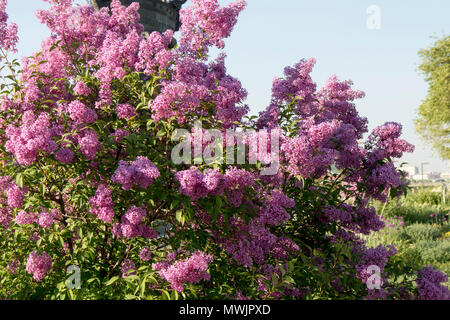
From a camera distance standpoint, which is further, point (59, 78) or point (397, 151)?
point (397, 151)

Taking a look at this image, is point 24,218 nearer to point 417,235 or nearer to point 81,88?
point 81,88

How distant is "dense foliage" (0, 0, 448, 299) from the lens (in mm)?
3381

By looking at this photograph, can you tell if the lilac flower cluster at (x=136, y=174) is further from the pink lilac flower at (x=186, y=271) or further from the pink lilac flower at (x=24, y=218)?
the pink lilac flower at (x=24, y=218)

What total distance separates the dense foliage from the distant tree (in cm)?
3129

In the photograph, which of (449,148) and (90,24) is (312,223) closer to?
(90,24)

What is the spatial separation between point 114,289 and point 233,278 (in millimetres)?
1010

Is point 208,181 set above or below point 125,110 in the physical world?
below

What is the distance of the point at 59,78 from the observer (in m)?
4.19

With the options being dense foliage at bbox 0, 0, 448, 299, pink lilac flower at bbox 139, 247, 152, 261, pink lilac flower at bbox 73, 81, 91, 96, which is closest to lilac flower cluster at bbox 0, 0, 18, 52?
dense foliage at bbox 0, 0, 448, 299

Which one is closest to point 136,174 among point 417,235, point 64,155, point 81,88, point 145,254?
point 64,155

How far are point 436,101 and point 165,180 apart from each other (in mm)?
33729

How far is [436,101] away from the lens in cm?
3309

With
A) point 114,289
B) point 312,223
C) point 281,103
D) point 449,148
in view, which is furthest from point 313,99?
point 449,148
